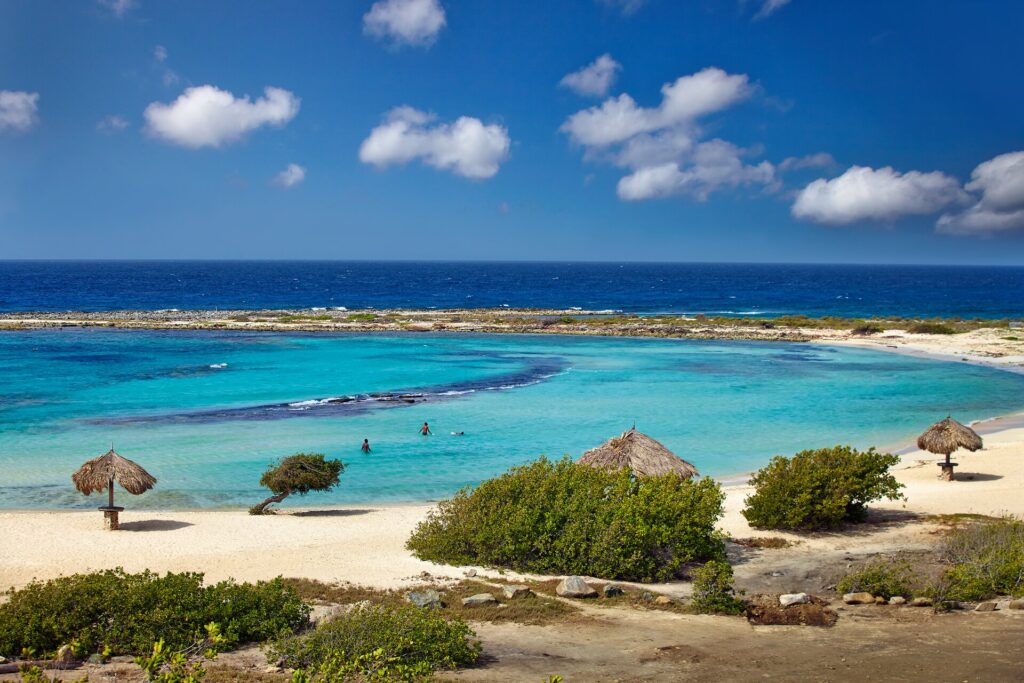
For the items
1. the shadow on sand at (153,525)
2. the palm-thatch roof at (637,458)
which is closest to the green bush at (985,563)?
the palm-thatch roof at (637,458)

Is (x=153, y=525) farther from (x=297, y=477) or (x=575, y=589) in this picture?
(x=575, y=589)

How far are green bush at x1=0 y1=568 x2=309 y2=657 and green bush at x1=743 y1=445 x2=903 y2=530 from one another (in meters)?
10.3

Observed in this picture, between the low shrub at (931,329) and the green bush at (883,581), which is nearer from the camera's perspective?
the green bush at (883,581)

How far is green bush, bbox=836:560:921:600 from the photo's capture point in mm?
13688

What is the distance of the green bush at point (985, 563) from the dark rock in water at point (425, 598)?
813cm

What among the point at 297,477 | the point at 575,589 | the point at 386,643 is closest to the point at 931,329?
the point at 297,477

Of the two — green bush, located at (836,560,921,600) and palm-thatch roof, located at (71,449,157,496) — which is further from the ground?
palm-thatch roof, located at (71,449,157,496)

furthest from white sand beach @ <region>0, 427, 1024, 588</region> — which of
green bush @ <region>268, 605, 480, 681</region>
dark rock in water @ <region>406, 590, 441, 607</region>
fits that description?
green bush @ <region>268, 605, 480, 681</region>

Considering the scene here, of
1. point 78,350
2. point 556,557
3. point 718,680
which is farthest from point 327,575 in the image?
point 78,350

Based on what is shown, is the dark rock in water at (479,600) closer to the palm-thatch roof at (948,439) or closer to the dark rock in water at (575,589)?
the dark rock in water at (575,589)

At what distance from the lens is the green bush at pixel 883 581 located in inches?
539

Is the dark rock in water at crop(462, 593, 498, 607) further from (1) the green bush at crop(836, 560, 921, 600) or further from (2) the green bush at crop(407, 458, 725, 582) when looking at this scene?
(1) the green bush at crop(836, 560, 921, 600)

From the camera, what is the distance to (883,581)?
13.7 metres

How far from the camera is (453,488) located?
23.1 metres
